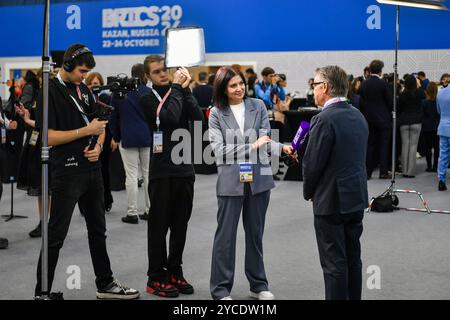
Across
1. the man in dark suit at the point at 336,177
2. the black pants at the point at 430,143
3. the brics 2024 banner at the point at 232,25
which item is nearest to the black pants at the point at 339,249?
the man in dark suit at the point at 336,177

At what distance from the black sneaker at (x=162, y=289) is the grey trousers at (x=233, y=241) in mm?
266

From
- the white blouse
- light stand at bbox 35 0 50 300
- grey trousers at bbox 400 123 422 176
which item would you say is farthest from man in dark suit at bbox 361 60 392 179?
light stand at bbox 35 0 50 300

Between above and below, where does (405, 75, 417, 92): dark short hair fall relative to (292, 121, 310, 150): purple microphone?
above

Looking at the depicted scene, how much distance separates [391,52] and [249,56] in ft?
10.2

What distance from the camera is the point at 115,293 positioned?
3.81 m

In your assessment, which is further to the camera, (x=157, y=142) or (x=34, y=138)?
(x=34, y=138)

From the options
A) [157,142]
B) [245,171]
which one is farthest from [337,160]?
[157,142]

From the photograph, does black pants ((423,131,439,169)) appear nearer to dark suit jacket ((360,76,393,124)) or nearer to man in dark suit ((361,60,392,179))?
man in dark suit ((361,60,392,179))

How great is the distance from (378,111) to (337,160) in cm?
617

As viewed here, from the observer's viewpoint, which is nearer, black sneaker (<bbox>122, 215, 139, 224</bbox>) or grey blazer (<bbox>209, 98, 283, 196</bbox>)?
grey blazer (<bbox>209, 98, 283, 196</bbox>)

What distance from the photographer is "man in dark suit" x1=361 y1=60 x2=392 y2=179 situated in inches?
350

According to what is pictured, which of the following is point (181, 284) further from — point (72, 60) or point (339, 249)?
point (72, 60)

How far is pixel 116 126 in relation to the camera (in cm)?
626
